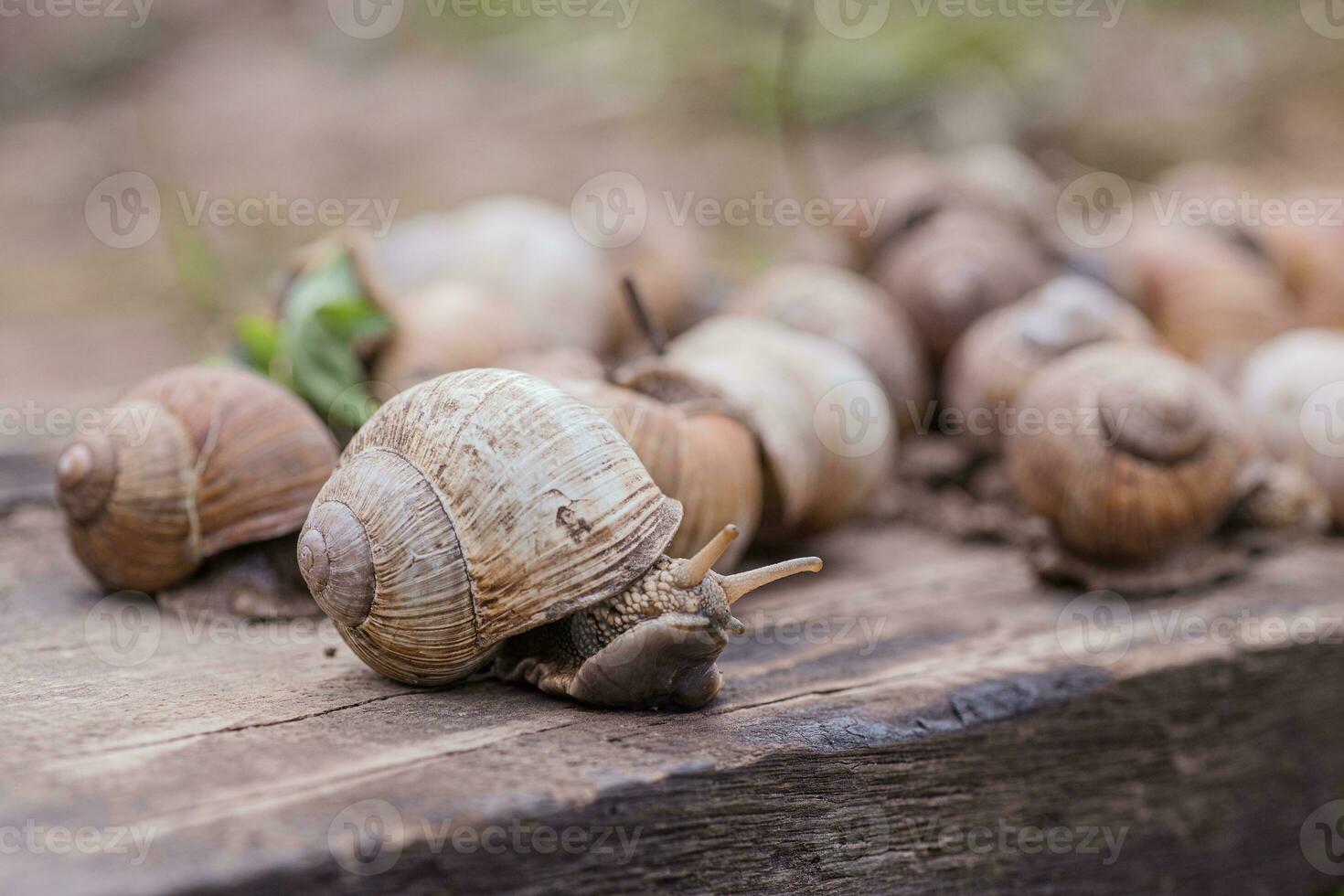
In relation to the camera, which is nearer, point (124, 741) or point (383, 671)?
point (124, 741)

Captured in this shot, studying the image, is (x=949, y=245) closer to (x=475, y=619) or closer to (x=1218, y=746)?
(x=1218, y=746)

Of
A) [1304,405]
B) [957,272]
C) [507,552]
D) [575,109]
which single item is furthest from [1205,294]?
[575,109]

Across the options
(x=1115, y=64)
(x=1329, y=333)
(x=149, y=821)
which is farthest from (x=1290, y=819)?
(x=1115, y=64)

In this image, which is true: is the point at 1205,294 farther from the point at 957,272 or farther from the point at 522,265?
the point at 522,265

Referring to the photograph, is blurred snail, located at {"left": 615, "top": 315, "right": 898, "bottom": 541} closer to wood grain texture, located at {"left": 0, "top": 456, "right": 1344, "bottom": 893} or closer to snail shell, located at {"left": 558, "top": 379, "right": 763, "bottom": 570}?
snail shell, located at {"left": 558, "top": 379, "right": 763, "bottom": 570}

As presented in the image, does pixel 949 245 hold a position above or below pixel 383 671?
above

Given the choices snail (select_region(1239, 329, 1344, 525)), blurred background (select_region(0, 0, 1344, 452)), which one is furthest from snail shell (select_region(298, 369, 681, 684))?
blurred background (select_region(0, 0, 1344, 452))

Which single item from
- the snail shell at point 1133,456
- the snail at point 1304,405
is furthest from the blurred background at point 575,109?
the snail shell at point 1133,456

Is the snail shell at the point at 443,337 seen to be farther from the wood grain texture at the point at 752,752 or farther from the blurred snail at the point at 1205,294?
the blurred snail at the point at 1205,294
